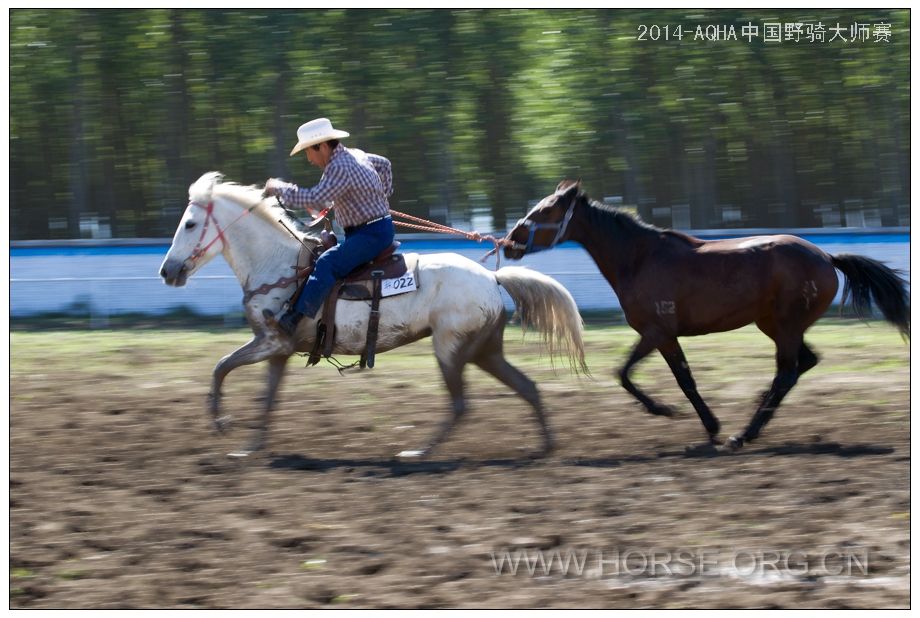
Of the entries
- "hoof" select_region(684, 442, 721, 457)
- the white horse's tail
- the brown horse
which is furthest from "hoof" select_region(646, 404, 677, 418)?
the white horse's tail

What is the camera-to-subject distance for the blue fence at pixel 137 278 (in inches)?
645

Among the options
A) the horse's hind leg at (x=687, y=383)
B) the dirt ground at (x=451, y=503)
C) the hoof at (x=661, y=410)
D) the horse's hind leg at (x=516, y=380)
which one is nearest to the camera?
the dirt ground at (x=451, y=503)

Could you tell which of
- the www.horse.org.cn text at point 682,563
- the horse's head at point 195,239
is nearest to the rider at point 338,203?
the horse's head at point 195,239

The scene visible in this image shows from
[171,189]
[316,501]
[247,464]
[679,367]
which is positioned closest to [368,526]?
[316,501]

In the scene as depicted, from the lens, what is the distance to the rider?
7215 millimetres

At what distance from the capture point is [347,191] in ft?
23.9

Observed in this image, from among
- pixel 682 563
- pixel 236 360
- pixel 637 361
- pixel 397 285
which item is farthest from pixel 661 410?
pixel 236 360

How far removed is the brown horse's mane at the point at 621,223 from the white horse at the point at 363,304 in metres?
0.58

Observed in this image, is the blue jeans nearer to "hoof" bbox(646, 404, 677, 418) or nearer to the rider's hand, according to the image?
the rider's hand

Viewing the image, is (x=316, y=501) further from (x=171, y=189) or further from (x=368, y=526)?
(x=171, y=189)

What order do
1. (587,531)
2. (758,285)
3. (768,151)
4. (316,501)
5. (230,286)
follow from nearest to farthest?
(587,531) → (316,501) → (758,285) → (230,286) → (768,151)

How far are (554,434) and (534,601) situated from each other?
3.31m

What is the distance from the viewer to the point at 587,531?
5.48m

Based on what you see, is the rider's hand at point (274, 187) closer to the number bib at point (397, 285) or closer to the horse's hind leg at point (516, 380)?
the number bib at point (397, 285)
